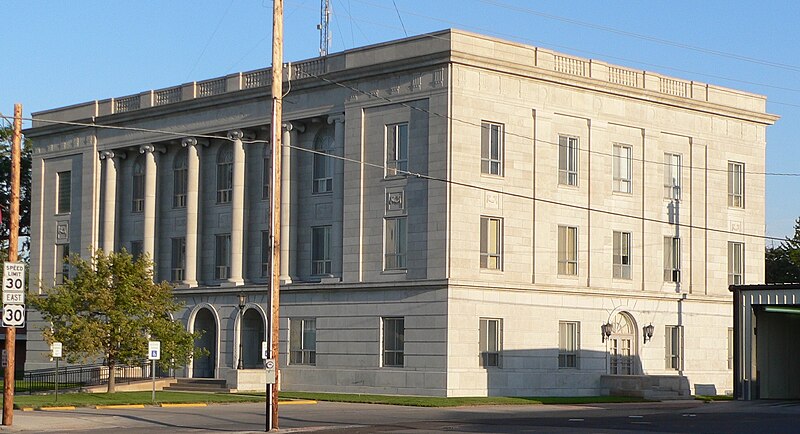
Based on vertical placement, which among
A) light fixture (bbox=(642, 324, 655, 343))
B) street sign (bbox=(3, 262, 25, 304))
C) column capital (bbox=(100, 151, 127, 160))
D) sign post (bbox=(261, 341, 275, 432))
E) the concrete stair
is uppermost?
column capital (bbox=(100, 151, 127, 160))

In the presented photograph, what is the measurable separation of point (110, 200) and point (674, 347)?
30.7m

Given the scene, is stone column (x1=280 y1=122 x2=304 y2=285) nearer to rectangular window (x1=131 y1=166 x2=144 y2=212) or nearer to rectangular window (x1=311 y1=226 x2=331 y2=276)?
rectangular window (x1=311 y1=226 x2=331 y2=276)

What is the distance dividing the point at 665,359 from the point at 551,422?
26.9 m

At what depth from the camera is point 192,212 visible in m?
67.5

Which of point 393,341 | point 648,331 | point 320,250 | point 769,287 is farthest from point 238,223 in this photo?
point 769,287

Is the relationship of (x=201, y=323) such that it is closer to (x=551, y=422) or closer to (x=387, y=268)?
(x=387, y=268)

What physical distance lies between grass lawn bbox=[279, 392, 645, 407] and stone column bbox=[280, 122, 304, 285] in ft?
22.7

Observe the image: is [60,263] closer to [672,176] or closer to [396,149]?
[396,149]

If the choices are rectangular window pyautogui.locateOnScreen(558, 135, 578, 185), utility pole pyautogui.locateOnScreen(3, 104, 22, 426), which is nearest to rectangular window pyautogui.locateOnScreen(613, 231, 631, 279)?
rectangular window pyautogui.locateOnScreen(558, 135, 578, 185)

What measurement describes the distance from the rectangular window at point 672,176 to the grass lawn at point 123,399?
2282 centimetres

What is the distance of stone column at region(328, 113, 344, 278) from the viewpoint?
60094 mm

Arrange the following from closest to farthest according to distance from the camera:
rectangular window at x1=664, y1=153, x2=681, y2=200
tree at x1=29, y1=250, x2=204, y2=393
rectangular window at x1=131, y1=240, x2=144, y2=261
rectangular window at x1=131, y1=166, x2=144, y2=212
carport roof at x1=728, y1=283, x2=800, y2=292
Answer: carport roof at x1=728, y1=283, x2=800, y2=292
tree at x1=29, y1=250, x2=204, y2=393
rectangular window at x1=664, y1=153, x2=681, y2=200
rectangular window at x1=131, y1=240, x2=144, y2=261
rectangular window at x1=131, y1=166, x2=144, y2=212

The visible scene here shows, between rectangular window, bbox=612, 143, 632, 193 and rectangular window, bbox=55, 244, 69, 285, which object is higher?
rectangular window, bbox=612, 143, 632, 193

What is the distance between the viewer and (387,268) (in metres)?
57.8
